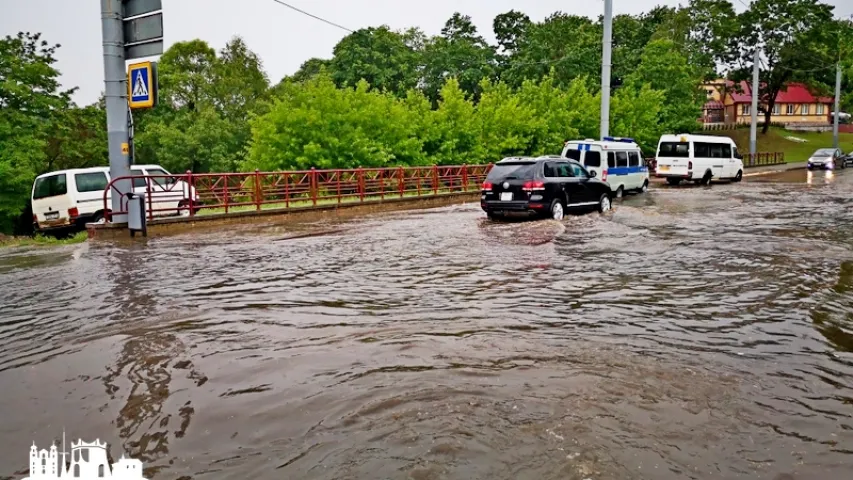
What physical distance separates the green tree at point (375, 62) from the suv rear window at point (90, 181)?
3979cm

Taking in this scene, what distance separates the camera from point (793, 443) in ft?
14.0

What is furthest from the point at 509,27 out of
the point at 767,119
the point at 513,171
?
the point at 513,171

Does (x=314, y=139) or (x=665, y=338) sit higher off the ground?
(x=314, y=139)

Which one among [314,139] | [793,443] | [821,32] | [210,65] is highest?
[821,32]

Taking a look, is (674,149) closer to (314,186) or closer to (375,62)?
(314,186)

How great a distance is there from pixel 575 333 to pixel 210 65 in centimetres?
5019

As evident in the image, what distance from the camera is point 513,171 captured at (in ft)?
56.3

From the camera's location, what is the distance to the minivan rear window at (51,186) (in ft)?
61.5

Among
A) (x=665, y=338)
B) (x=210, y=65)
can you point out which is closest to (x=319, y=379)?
(x=665, y=338)

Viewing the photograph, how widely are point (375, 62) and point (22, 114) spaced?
33.5 m

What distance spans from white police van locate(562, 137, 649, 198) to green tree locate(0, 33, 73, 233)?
77.2 feet

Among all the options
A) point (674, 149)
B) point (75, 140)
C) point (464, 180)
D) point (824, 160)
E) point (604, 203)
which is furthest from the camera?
point (824, 160)

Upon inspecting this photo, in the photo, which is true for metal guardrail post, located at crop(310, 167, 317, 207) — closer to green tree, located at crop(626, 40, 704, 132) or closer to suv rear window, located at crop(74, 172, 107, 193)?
suv rear window, located at crop(74, 172, 107, 193)

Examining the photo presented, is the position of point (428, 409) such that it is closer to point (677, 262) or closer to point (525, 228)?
point (677, 262)
